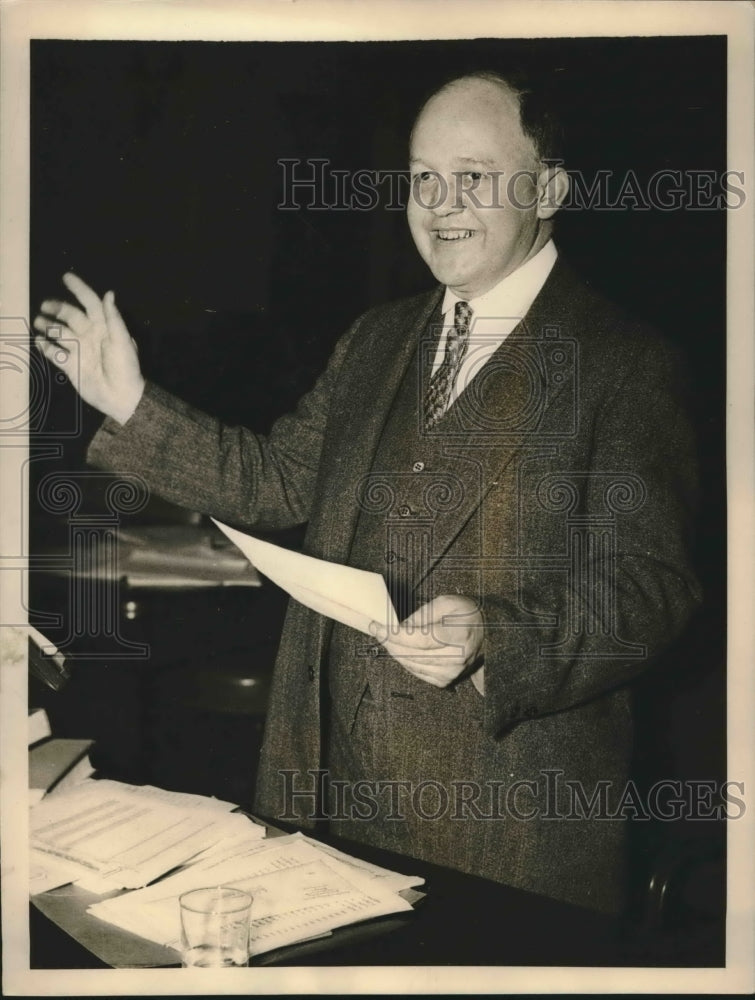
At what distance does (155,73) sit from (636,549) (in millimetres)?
1263

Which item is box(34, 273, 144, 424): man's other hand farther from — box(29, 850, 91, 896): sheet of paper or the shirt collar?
box(29, 850, 91, 896): sheet of paper

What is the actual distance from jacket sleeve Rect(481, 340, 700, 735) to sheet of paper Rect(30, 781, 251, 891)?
0.57m

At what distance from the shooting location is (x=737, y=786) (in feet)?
6.81

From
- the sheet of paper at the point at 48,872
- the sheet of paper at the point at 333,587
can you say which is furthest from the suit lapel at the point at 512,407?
the sheet of paper at the point at 48,872

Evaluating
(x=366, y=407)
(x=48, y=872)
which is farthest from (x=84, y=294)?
(x=48, y=872)

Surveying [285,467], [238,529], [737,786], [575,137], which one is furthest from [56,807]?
[575,137]

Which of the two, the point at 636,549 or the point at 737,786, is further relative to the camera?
the point at 737,786

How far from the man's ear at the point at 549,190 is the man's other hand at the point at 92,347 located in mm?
797

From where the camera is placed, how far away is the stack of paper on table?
1803mm

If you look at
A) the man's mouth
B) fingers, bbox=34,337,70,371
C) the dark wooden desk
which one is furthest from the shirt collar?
the dark wooden desk

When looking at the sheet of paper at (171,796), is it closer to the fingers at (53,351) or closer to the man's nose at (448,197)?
the fingers at (53,351)

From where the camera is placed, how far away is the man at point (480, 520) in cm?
194

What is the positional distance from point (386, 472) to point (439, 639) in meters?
0.32

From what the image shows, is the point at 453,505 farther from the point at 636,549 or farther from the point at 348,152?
the point at 348,152
